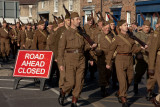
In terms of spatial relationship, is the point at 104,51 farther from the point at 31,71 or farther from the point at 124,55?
the point at 31,71

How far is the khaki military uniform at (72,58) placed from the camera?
10219mm

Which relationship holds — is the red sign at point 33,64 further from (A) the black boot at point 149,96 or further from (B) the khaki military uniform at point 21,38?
(B) the khaki military uniform at point 21,38

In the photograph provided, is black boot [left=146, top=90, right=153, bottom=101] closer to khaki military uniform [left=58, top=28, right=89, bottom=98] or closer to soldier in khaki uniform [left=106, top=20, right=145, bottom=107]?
soldier in khaki uniform [left=106, top=20, right=145, bottom=107]

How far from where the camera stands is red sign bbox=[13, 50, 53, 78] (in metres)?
13.3

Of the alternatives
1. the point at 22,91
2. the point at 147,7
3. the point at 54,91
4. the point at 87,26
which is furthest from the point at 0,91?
the point at 147,7

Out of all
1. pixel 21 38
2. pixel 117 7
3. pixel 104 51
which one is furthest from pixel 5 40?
pixel 104 51

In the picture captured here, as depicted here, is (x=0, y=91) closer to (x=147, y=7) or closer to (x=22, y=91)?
(x=22, y=91)

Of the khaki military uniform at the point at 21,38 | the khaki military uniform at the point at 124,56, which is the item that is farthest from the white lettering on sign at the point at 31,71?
the khaki military uniform at the point at 21,38

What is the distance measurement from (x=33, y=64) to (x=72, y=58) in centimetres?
344

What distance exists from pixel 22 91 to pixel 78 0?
99.3 ft

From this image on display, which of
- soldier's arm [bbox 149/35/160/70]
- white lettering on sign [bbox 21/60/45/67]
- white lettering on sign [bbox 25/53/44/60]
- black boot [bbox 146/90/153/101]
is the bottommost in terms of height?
black boot [bbox 146/90/153/101]

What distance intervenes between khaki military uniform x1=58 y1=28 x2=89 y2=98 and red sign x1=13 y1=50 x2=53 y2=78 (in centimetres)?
302

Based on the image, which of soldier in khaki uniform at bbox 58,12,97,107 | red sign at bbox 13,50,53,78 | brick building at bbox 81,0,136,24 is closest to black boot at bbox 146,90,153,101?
soldier in khaki uniform at bbox 58,12,97,107

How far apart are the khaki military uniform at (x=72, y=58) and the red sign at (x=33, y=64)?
9.89ft
